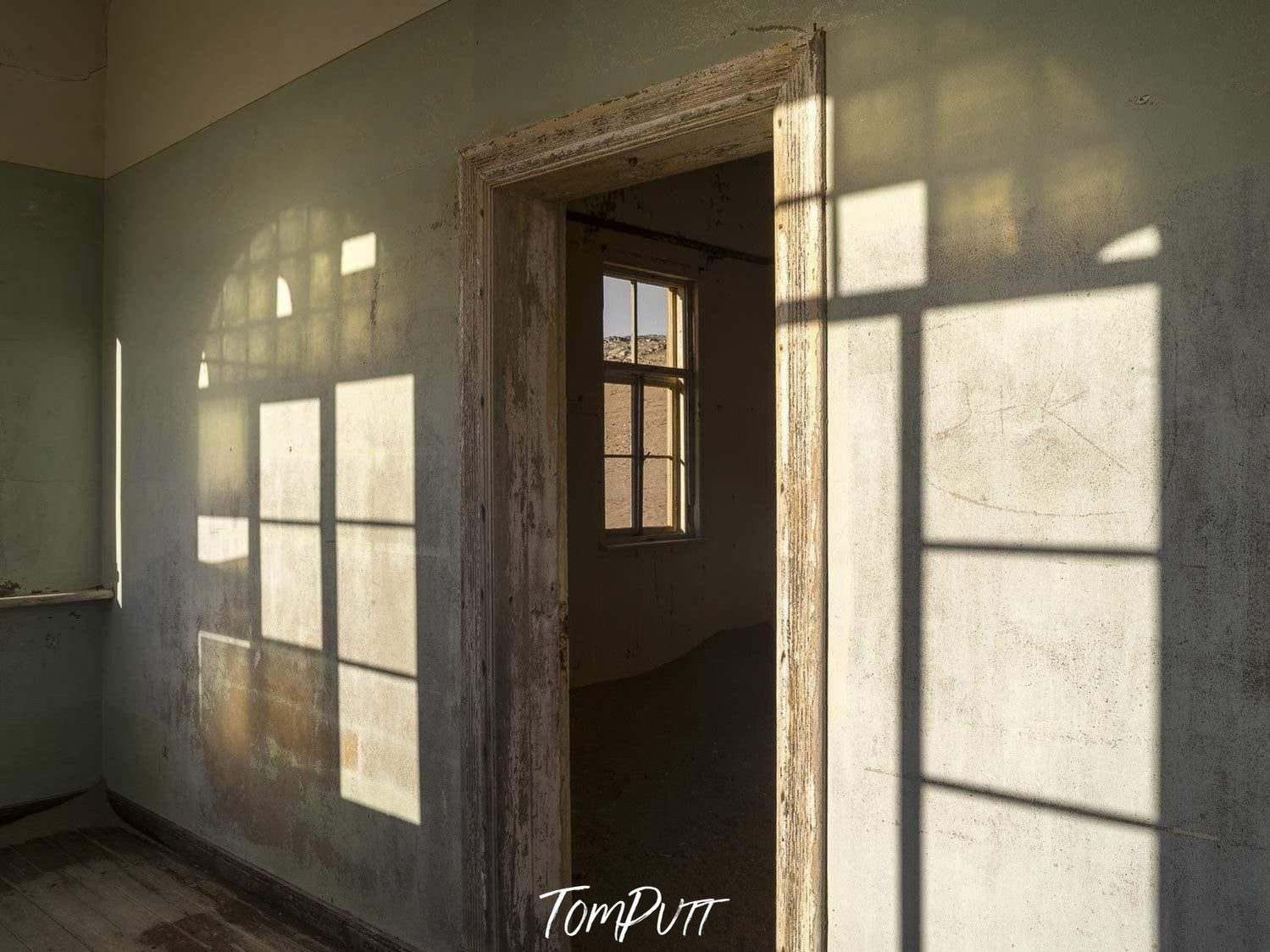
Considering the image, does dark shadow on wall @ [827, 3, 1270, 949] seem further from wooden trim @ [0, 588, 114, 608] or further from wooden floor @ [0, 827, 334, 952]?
wooden trim @ [0, 588, 114, 608]

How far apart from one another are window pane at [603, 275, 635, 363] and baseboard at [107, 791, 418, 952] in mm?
3717

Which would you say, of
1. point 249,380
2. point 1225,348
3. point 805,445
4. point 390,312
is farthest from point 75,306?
point 1225,348

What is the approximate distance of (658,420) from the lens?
6.80 meters

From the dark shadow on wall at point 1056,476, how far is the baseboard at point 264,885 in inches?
71.6

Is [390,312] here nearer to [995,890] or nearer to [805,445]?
[805,445]

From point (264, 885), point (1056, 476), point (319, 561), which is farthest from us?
point (264, 885)

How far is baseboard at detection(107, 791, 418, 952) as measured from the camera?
9.87 feet

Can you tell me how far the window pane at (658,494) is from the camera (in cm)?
671

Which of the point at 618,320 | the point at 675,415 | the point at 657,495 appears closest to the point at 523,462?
the point at 618,320

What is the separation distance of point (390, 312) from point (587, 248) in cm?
332

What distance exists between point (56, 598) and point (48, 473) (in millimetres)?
556

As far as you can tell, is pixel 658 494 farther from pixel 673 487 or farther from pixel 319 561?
pixel 319 561

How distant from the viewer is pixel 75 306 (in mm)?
4430

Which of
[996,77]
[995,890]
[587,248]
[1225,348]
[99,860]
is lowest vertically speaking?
[99,860]
